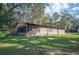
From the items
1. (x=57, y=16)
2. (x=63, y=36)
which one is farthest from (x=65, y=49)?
(x=57, y=16)

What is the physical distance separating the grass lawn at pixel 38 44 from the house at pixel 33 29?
0.05m

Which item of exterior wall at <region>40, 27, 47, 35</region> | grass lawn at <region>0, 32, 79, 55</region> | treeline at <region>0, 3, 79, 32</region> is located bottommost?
grass lawn at <region>0, 32, 79, 55</region>

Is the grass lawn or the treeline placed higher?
the treeline

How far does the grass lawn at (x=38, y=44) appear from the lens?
2.13 meters

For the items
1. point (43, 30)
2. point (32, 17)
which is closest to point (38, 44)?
point (43, 30)

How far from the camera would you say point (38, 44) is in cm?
214

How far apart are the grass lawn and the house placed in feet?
0.16

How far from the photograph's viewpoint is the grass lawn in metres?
2.13

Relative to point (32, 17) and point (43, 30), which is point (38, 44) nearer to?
point (43, 30)

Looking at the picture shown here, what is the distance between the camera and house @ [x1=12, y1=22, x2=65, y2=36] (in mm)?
2164

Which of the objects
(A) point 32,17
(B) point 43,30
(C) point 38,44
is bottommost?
(C) point 38,44

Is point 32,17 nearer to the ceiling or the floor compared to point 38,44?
nearer to the ceiling

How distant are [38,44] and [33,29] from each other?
6.3 inches

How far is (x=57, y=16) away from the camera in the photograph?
2.15 meters
